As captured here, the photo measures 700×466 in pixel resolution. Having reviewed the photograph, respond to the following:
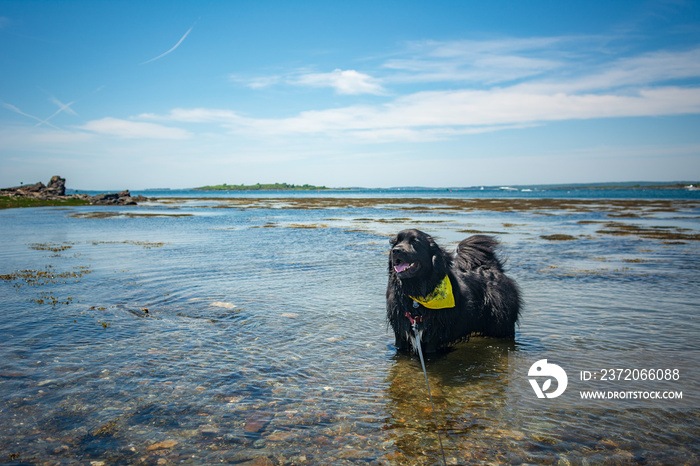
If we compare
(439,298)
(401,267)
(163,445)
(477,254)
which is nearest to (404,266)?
(401,267)

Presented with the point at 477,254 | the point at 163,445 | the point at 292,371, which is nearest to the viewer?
the point at 163,445

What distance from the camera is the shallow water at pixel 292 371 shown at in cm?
359

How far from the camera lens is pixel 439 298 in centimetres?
552

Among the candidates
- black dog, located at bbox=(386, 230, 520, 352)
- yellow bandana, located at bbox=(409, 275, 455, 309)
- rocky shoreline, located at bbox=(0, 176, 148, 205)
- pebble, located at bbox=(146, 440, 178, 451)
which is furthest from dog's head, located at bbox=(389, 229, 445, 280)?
rocky shoreline, located at bbox=(0, 176, 148, 205)

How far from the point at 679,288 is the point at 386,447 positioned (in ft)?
30.8

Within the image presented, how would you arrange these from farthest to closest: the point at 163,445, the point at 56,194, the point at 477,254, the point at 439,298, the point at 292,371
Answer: the point at 56,194, the point at 477,254, the point at 439,298, the point at 292,371, the point at 163,445

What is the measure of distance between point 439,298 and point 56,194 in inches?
3378

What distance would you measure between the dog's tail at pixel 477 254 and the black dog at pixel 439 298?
0.11 metres

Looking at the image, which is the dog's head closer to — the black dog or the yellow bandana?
the black dog

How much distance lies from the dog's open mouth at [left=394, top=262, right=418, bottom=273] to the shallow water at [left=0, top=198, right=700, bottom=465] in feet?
4.44

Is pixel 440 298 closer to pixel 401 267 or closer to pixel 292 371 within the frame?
pixel 401 267

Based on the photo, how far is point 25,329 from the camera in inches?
260

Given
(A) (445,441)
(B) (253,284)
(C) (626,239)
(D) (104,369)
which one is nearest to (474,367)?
(A) (445,441)

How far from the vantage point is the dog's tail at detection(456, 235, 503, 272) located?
6781mm
